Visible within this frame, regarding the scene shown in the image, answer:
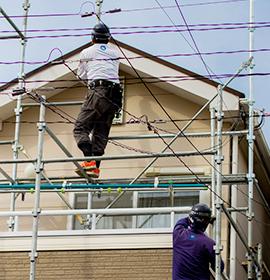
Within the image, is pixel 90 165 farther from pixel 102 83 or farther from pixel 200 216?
pixel 200 216

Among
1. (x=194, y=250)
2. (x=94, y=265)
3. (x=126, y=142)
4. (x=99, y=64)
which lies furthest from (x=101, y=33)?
(x=194, y=250)

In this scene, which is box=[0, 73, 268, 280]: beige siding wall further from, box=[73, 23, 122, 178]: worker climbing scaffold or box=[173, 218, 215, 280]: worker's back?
box=[173, 218, 215, 280]: worker's back

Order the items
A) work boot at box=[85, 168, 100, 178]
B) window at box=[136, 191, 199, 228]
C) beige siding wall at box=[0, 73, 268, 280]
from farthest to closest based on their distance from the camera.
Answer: beige siding wall at box=[0, 73, 268, 280], window at box=[136, 191, 199, 228], work boot at box=[85, 168, 100, 178]

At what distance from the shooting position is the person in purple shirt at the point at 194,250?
11047mm

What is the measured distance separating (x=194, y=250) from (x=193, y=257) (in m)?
0.08

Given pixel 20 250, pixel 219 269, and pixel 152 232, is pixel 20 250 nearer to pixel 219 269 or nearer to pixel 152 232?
pixel 152 232

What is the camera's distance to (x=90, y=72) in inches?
528

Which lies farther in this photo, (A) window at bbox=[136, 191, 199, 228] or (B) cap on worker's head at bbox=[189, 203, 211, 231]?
(A) window at bbox=[136, 191, 199, 228]

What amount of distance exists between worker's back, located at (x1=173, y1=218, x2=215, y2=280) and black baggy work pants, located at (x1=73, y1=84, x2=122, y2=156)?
2.54 meters

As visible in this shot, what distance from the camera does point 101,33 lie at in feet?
44.5

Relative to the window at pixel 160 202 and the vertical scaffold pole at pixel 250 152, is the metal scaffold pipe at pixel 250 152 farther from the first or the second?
the window at pixel 160 202

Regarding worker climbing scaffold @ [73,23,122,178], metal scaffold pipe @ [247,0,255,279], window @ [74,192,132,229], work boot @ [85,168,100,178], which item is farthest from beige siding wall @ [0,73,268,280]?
worker climbing scaffold @ [73,23,122,178]

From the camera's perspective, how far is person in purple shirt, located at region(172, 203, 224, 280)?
11.0m

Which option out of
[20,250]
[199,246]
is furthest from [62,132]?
[199,246]
